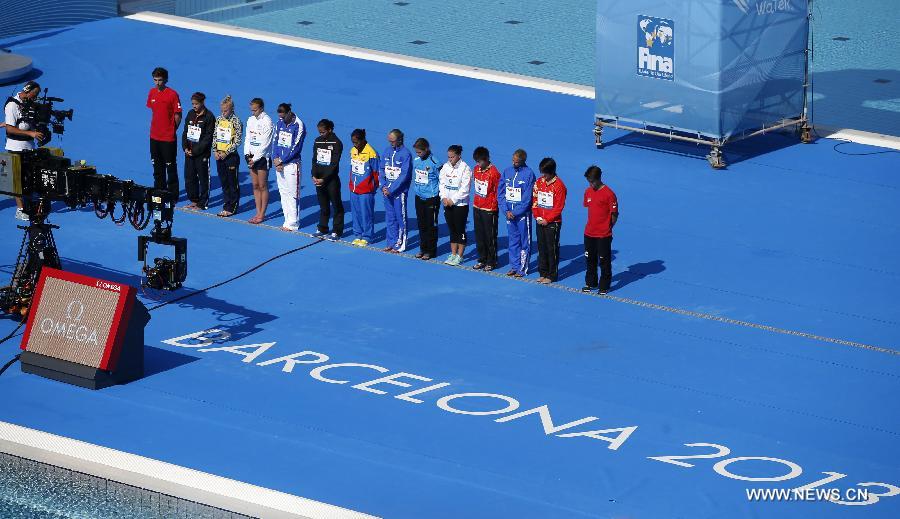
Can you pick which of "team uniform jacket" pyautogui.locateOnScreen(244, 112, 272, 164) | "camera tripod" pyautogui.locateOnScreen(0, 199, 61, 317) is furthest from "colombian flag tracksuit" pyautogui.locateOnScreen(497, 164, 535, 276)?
"camera tripod" pyautogui.locateOnScreen(0, 199, 61, 317)

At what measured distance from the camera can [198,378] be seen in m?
15.3

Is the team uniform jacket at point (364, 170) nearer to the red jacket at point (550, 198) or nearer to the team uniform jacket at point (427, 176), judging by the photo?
the team uniform jacket at point (427, 176)

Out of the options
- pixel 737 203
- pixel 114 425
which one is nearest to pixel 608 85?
pixel 737 203

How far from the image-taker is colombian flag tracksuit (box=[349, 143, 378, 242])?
18.4 meters

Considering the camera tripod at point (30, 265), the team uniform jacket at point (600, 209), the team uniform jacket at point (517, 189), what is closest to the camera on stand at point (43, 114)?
the camera tripod at point (30, 265)

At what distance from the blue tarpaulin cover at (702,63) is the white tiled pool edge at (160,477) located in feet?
34.5

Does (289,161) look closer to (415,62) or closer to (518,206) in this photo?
(518,206)

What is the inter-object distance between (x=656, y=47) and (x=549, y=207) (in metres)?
5.09

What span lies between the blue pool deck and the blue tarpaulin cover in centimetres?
232

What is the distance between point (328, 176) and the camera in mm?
18672

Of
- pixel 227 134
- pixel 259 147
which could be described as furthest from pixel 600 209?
pixel 227 134

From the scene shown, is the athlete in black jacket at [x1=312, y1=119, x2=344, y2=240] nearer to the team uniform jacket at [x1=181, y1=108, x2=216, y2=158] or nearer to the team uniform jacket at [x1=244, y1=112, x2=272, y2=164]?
the team uniform jacket at [x1=244, y1=112, x2=272, y2=164]

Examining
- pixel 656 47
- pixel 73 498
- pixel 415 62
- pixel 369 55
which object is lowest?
pixel 73 498

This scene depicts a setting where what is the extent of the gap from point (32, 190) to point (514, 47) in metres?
14.0
